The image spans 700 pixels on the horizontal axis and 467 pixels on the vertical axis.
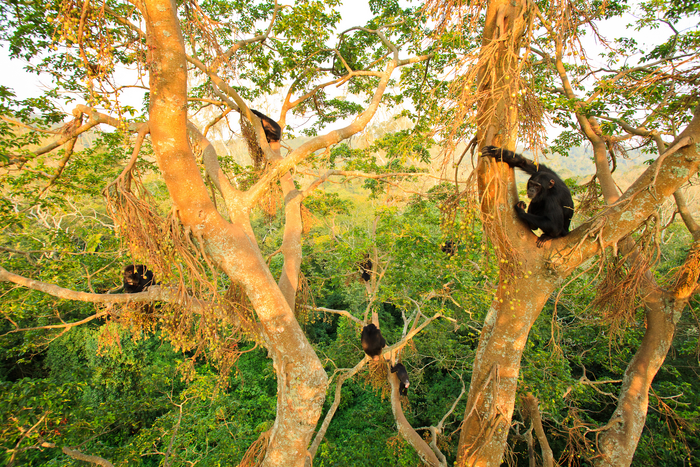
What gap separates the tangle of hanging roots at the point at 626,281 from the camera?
8.75 ft

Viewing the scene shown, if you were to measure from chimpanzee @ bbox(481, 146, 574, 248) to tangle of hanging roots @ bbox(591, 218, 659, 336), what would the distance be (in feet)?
1.71

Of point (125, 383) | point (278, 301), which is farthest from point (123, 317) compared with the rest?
point (125, 383)

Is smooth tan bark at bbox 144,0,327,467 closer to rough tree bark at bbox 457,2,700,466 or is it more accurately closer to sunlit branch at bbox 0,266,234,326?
sunlit branch at bbox 0,266,234,326

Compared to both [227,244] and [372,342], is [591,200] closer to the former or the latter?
[372,342]

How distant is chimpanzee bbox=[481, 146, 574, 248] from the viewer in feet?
8.30

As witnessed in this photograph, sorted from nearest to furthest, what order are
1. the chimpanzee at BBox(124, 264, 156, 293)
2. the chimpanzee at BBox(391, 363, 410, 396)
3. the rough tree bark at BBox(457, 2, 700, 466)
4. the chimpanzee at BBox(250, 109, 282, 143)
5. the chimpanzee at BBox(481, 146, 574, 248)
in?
the rough tree bark at BBox(457, 2, 700, 466)
the chimpanzee at BBox(481, 146, 574, 248)
the chimpanzee at BBox(250, 109, 282, 143)
the chimpanzee at BBox(124, 264, 156, 293)
the chimpanzee at BBox(391, 363, 410, 396)

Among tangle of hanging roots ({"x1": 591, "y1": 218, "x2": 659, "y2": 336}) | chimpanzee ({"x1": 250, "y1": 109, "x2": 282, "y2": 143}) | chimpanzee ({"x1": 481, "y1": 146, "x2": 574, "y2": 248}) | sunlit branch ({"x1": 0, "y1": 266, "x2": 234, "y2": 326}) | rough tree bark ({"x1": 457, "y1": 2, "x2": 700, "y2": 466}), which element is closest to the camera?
rough tree bark ({"x1": 457, "y1": 2, "x2": 700, "y2": 466})

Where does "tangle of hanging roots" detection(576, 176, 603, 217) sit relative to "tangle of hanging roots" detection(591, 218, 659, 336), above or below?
above

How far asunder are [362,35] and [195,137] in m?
3.45

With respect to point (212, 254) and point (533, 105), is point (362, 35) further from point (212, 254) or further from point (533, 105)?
point (212, 254)

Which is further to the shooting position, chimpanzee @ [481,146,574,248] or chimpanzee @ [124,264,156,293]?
chimpanzee @ [124,264,156,293]

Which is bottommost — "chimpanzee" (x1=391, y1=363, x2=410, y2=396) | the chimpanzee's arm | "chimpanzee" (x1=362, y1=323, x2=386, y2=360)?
"chimpanzee" (x1=391, y1=363, x2=410, y2=396)

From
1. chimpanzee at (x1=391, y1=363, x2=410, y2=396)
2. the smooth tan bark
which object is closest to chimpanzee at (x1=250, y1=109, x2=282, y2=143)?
the smooth tan bark

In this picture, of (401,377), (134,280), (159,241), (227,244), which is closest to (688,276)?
(401,377)
